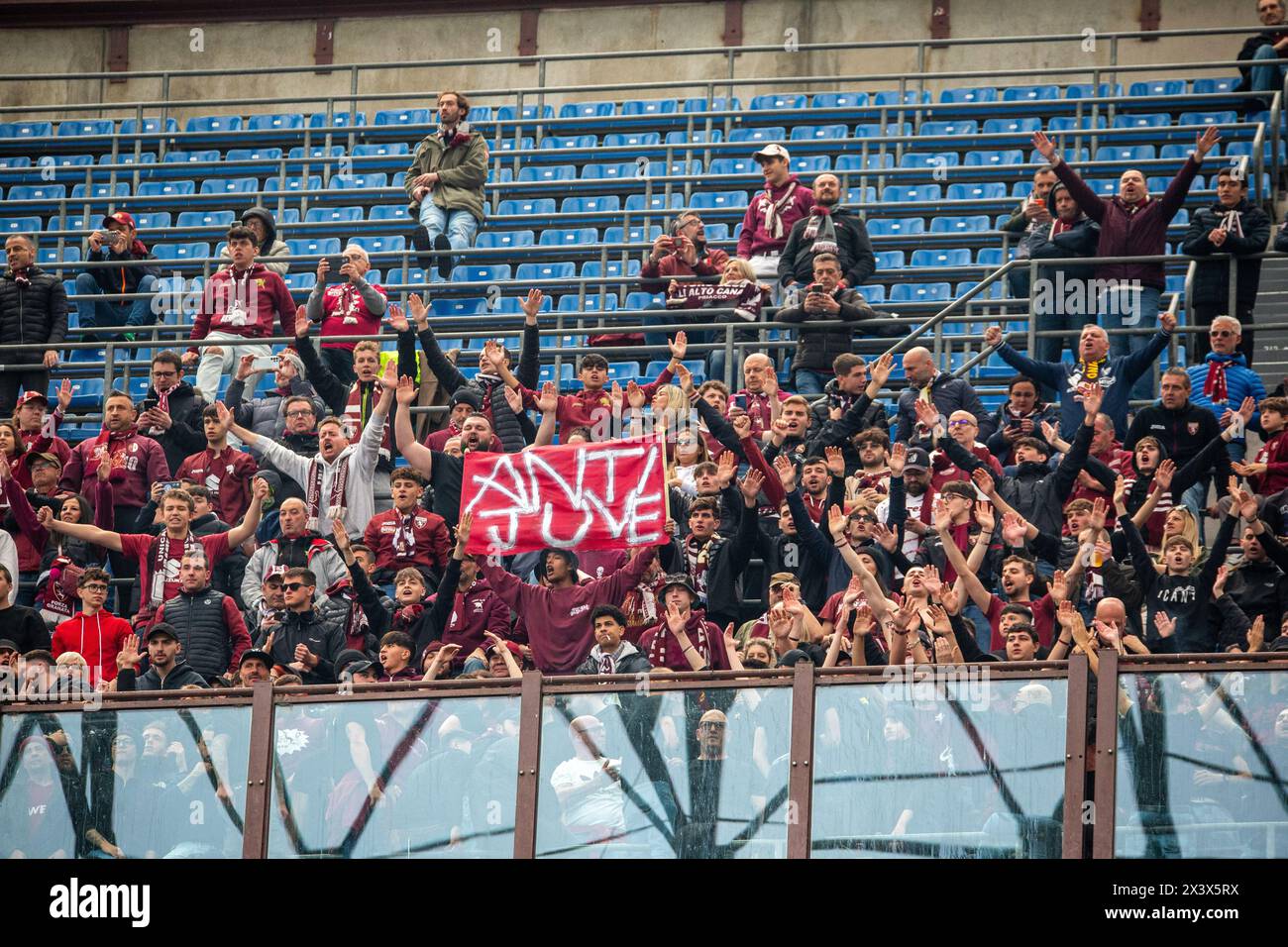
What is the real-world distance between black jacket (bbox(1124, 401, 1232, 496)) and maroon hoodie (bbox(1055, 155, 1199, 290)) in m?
2.00

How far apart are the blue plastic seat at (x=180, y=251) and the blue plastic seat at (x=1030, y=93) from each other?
7299 millimetres

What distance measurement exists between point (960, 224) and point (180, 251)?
7103 millimetres

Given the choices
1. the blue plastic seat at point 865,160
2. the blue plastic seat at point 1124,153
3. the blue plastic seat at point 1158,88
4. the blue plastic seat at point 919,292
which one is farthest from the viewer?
the blue plastic seat at point 1158,88

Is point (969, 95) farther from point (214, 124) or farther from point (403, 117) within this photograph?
point (214, 124)

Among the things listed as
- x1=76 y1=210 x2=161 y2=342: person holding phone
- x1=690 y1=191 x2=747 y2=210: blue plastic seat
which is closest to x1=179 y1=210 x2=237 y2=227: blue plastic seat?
x1=76 y1=210 x2=161 y2=342: person holding phone

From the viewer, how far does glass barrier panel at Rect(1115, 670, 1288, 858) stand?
11703mm

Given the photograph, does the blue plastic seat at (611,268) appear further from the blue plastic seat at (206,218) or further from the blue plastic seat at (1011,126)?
the blue plastic seat at (206,218)

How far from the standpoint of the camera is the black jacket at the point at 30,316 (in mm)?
18531

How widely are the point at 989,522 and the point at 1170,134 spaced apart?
7916mm

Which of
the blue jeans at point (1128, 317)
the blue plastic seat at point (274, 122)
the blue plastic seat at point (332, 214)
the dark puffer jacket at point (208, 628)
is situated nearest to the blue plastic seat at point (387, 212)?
the blue plastic seat at point (332, 214)

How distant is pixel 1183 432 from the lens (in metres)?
14.9

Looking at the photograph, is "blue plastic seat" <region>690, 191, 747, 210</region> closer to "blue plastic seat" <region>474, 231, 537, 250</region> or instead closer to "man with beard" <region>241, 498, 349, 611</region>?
"blue plastic seat" <region>474, 231, 537, 250</region>

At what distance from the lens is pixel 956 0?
2447 cm

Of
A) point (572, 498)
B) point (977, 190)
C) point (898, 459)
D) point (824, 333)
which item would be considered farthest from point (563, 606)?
point (977, 190)
